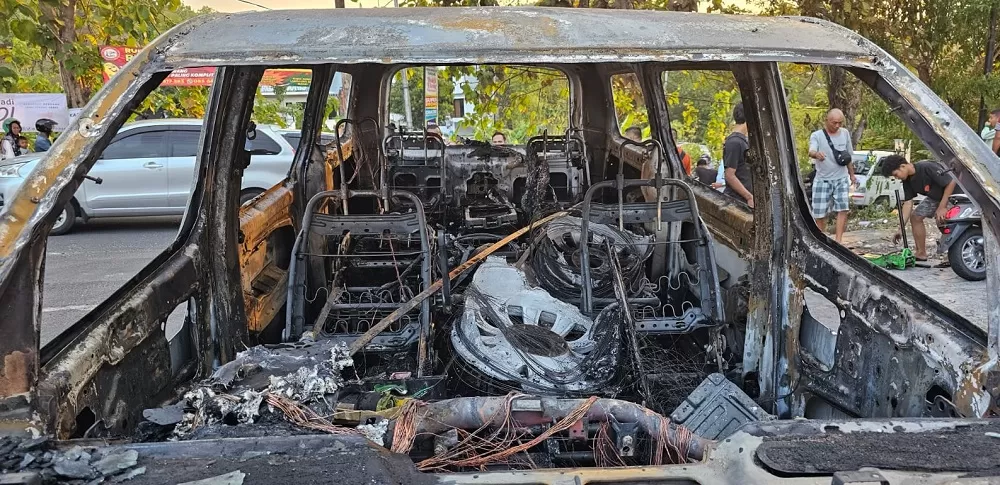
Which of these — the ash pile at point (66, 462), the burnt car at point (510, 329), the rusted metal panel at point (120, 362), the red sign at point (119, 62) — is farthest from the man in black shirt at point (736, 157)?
the red sign at point (119, 62)

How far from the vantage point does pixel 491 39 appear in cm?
211

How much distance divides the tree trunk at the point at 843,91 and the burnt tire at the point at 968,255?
3738 mm

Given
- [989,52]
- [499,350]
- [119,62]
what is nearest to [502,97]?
[119,62]

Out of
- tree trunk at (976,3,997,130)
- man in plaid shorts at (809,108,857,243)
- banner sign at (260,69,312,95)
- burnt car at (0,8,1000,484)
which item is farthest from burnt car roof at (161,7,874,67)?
tree trunk at (976,3,997,130)

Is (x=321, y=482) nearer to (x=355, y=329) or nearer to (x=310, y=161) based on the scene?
(x=355, y=329)

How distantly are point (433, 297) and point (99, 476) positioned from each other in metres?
2.09

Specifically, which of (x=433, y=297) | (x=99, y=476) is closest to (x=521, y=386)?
(x=433, y=297)

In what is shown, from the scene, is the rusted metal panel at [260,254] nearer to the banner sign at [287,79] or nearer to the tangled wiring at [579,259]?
the tangled wiring at [579,259]

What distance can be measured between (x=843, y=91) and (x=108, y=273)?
10936mm

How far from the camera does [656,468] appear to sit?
1.63 m

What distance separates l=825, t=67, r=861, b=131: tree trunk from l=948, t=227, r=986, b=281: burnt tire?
12.3 ft

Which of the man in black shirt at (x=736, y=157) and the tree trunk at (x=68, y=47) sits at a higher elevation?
the tree trunk at (x=68, y=47)

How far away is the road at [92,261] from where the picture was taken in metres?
6.57

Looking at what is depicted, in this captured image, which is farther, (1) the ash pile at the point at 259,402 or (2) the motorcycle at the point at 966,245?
(2) the motorcycle at the point at 966,245
